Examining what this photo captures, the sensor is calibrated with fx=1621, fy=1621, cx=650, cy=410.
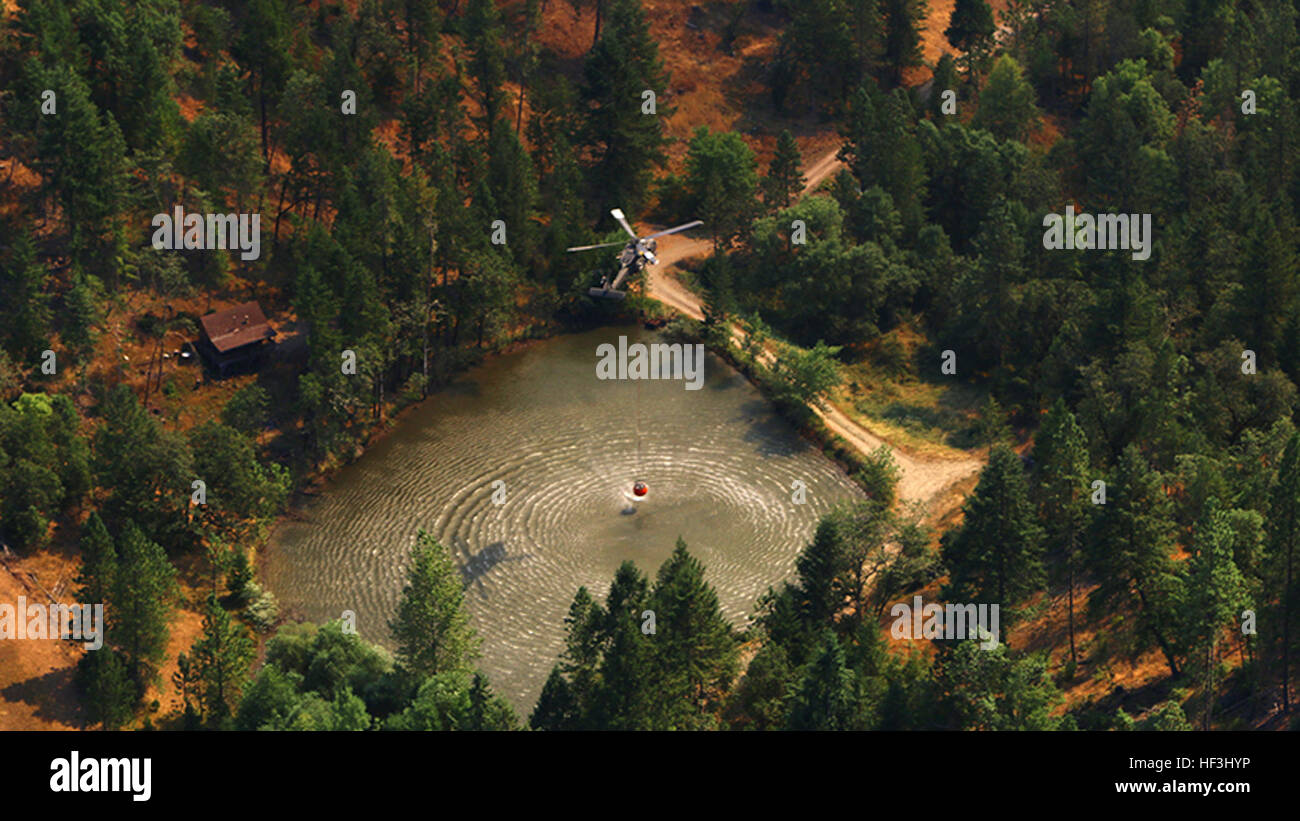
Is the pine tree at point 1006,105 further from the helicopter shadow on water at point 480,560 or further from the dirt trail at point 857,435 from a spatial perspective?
the helicopter shadow on water at point 480,560

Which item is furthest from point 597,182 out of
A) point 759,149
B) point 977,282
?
point 977,282

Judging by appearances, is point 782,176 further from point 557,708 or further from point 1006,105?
point 557,708

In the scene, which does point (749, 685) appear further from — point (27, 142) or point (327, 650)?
point (27, 142)

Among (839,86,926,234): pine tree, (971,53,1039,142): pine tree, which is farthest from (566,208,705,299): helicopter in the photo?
(971,53,1039,142): pine tree

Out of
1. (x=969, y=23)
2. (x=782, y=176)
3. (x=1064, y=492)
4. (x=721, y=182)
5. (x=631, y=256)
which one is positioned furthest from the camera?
(x=969, y=23)

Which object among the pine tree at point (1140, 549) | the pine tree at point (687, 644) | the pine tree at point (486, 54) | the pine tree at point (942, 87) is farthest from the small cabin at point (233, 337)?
the pine tree at point (942, 87)

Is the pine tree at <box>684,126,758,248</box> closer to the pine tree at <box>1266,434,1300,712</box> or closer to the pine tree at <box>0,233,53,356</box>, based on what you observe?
the pine tree at <box>0,233,53,356</box>

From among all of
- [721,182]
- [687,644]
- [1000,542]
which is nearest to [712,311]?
[721,182]
